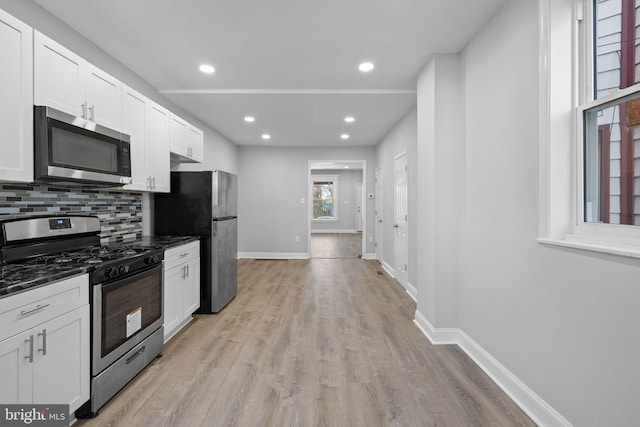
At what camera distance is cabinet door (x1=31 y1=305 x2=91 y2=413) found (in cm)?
145

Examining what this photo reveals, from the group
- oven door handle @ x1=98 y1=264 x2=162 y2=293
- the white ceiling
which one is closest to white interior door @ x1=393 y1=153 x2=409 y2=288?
the white ceiling

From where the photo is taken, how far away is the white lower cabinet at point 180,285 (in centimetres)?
272

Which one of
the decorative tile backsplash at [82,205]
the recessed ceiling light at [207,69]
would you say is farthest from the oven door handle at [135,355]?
the recessed ceiling light at [207,69]

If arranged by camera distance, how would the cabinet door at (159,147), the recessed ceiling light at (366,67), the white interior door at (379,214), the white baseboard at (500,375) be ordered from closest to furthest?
the white baseboard at (500,375) → the cabinet door at (159,147) → the recessed ceiling light at (366,67) → the white interior door at (379,214)

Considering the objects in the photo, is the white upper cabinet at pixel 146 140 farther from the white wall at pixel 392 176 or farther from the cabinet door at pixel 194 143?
the white wall at pixel 392 176

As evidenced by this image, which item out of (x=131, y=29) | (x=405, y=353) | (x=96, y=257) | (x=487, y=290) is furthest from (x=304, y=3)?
(x=405, y=353)

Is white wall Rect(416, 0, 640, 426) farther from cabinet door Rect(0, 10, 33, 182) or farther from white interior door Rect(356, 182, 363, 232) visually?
white interior door Rect(356, 182, 363, 232)

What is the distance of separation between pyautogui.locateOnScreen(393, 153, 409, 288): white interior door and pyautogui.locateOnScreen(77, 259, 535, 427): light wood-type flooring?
1005 mm

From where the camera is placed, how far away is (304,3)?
216 cm

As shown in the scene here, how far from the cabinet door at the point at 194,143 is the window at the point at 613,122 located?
12.0ft

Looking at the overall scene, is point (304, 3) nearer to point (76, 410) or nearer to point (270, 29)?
point (270, 29)

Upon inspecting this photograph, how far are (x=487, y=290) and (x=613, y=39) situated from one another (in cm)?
166

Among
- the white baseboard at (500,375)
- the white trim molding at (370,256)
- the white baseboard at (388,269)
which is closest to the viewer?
the white baseboard at (500,375)

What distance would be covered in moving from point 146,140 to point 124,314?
161 cm
